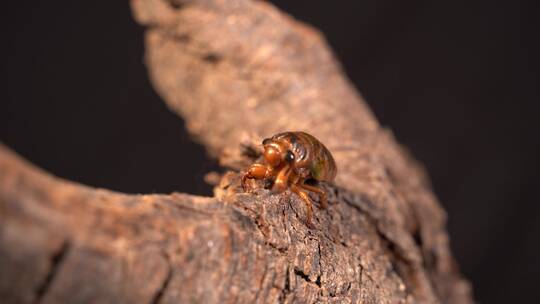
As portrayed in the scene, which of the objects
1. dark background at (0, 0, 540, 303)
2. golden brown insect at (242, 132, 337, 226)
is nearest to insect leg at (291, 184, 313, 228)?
golden brown insect at (242, 132, 337, 226)

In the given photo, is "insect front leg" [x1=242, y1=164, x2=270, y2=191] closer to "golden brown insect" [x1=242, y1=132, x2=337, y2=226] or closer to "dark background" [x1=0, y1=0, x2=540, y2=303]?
"golden brown insect" [x1=242, y1=132, x2=337, y2=226]

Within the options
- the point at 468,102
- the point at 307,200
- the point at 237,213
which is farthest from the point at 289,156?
the point at 468,102

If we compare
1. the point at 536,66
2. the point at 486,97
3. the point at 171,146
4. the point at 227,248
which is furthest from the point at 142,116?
the point at 536,66

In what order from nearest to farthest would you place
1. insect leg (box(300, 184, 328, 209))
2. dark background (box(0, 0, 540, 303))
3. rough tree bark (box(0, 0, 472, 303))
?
rough tree bark (box(0, 0, 472, 303)), insect leg (box(300, 184, 328, 209)), dark background (box(0, 0, 540, 303))

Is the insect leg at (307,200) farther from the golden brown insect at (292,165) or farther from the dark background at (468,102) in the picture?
the dark background at (468,102)

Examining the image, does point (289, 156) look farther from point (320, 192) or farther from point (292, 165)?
point (320, 192)

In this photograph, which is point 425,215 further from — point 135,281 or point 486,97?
point 486,97
